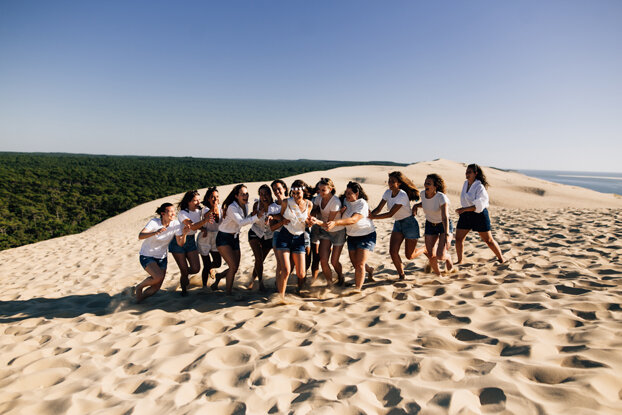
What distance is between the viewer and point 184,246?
16.6ft

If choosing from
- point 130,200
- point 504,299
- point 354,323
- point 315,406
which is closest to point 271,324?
point 354,323

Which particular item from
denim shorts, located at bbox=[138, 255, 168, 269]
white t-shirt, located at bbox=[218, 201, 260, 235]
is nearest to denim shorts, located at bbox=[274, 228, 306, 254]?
white t-shirt, located at bbox=[218, 201, 260, 235]

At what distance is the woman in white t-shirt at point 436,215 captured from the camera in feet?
15.8

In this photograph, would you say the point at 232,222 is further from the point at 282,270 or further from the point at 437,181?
the point at 437,181

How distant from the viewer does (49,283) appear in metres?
6.10

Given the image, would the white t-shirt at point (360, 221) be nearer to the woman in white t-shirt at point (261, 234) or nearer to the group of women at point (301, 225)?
the group of women at point (301, 225)

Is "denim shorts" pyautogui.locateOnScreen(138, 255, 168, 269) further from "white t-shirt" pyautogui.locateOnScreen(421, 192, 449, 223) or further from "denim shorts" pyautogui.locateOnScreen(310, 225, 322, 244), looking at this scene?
"white t-shirt" pyautogui.locateOnScreen(421, 192, 449, 223)

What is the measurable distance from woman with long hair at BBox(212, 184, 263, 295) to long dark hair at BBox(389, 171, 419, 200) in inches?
82.0

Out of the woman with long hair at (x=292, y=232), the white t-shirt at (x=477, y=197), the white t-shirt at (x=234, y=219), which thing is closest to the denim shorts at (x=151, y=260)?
the white t-shirt at (x=234, y=219)

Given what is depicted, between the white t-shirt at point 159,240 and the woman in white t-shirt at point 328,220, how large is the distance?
2077mm

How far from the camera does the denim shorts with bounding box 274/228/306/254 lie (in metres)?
4.48

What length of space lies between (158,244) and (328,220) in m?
2.48

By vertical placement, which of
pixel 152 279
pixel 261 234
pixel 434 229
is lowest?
pixel 152 279

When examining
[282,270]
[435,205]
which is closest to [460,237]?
[435,205]
